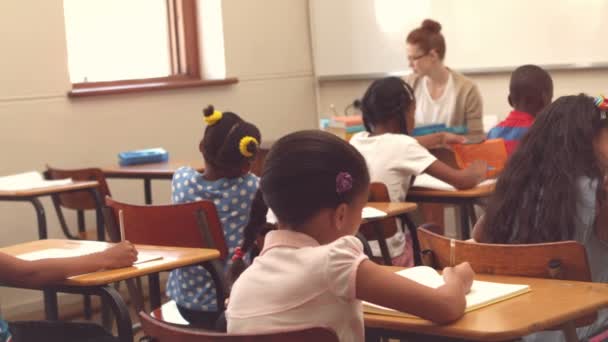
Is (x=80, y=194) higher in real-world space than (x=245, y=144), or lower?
lower

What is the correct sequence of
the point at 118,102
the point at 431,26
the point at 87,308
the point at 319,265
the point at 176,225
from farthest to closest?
the point at 118,102 < the point at 431,26 < the point at 87,308 < the point at 176,225 < the point at 319,265

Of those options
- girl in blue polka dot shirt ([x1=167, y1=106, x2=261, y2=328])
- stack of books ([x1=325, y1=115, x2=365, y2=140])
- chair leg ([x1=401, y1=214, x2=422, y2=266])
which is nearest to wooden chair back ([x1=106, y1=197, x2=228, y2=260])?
girl in blue polka dot shirt ([x1=167, y1=106, x2=261, y2=328])

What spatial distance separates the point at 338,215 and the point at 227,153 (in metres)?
1.33

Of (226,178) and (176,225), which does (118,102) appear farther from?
(176,225)

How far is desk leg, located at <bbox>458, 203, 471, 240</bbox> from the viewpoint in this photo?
385 centimetres

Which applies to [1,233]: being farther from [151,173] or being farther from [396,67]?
[396,67]

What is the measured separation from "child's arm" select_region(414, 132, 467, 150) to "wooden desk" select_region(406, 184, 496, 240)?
40 centimetres

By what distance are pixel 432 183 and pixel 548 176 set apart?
1619mm

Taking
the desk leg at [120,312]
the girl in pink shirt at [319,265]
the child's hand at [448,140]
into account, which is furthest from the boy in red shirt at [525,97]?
the girl in pink shirt at [319,265]

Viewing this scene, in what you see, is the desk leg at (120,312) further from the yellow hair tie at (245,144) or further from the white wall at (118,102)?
the white wall at (118,102)

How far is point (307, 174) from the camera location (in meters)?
1.75

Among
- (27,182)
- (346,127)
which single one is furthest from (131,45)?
(27,182)

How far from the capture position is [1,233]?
5199mm

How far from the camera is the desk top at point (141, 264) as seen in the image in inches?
91.1
